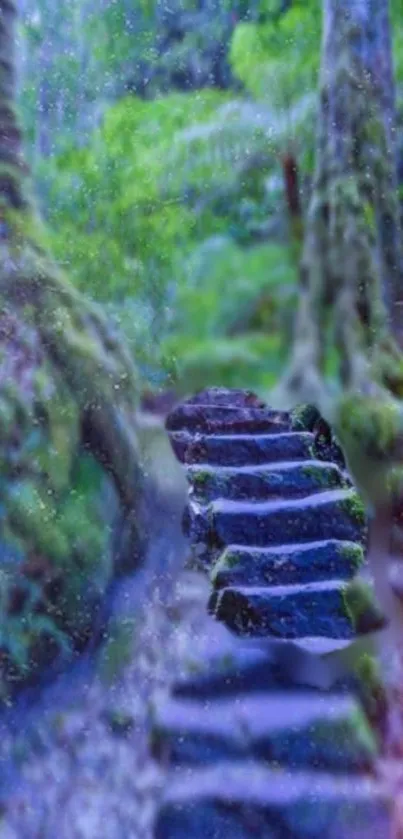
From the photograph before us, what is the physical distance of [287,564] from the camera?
1510 millimetres

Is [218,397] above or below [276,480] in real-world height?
above

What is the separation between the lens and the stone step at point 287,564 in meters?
1.49

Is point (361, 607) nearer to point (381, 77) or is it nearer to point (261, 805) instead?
point (261, 805)

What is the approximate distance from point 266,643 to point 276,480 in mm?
295

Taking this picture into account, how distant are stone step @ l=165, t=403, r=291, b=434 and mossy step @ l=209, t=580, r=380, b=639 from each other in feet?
0.95

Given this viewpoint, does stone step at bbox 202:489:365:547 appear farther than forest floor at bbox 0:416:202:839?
Yes

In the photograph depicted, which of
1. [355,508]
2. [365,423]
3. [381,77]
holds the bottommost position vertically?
[355,508]

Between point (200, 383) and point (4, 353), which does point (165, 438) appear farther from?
point (4, 353)

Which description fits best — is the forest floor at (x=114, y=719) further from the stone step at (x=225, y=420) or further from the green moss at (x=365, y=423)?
the green moss at (x=365, y=423)

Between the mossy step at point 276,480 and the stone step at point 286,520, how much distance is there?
1cm

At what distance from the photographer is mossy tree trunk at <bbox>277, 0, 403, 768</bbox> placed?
5.12ft

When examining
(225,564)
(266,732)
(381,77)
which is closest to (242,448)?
(225,564)

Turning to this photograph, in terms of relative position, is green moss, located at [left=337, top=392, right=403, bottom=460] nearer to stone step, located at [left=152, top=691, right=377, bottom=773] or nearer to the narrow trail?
the narrow trail

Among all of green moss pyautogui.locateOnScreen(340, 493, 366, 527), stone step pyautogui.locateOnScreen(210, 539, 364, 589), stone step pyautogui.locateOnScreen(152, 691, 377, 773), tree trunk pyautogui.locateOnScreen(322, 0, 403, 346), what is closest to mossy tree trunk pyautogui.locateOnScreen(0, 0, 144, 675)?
stone step pyautogui.locateOnScreen(210, 539, 364, 589)
